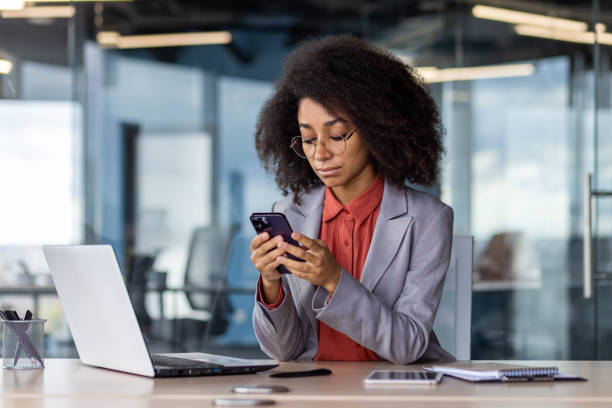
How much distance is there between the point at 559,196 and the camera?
219 inches

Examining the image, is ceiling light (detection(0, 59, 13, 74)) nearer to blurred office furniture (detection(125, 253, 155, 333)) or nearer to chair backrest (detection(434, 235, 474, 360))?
blurred office furniture (detection(125, 253, 155, 333))

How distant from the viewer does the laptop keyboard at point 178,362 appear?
1.78m

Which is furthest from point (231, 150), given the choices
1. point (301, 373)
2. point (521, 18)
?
point (301, 373)

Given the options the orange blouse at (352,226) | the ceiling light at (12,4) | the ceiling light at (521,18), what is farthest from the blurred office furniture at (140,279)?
the orange blouse at (352,226)

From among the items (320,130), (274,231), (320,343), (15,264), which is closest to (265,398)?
(274,231)

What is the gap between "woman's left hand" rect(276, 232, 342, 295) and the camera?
1876mm

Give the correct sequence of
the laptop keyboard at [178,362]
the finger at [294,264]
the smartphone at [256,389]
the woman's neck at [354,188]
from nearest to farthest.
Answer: the smartphone at [256,389] < the laptop keyboard at [178,362] < the finger at [294,264] < the woman's neck at [354,188]

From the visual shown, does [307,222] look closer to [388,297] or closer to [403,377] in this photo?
[388,297]

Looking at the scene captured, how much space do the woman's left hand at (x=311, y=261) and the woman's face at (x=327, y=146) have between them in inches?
13.0

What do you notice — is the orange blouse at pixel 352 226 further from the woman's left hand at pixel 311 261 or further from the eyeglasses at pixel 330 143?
the woman's left hand at pixel 311 261

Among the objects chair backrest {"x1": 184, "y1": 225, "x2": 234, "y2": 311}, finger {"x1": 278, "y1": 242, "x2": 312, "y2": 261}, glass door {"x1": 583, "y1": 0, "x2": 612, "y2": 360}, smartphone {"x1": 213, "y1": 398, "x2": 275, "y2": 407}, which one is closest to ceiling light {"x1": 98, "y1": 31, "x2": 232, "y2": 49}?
chair backrest {"x1": 184, "y1": 225, "x2": 234, "y2": 311}

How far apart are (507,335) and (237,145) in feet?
7.64

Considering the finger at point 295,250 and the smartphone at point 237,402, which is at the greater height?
the finger at point 295,250

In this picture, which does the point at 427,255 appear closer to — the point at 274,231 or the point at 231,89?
the point at 274,231
